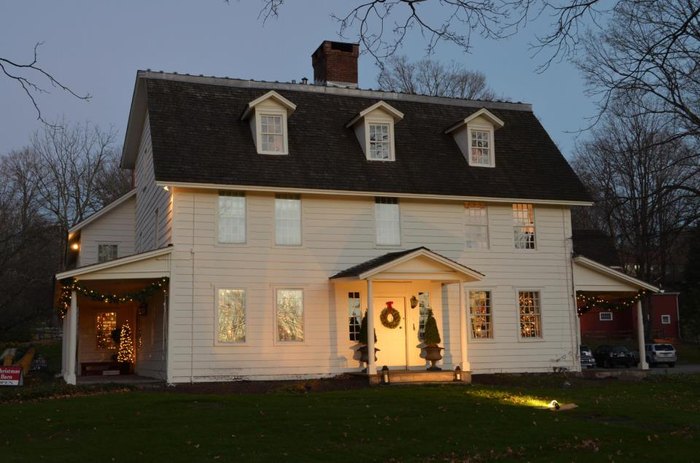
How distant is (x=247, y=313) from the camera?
19531 mm

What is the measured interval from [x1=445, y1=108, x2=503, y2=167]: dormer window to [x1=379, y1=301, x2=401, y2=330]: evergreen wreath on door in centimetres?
511

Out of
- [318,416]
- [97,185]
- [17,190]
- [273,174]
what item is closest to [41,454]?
[318,416]

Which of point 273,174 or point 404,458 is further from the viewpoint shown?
Result: point 273,174

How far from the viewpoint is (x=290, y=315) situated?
1998 cm

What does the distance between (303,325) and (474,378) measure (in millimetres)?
4834

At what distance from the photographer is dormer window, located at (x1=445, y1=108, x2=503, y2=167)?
74.7 ft

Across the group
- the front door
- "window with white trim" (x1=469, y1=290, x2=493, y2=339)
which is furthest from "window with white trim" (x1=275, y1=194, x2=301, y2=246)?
"window with white trim" (x1=469, y1=290, x2=493, y2=339)

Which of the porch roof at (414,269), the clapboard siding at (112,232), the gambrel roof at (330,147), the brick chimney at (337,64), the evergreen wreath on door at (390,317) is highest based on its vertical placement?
the brick chimney at (337,64)

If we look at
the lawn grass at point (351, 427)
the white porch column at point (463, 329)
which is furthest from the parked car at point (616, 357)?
the lawn grass at point (351, 427)

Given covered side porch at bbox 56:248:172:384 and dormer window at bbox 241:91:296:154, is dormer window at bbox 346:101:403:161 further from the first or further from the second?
covered side porch at bbox 56:248:172:384

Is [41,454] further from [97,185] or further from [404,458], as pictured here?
[97,185]

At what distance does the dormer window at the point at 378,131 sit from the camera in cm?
2172

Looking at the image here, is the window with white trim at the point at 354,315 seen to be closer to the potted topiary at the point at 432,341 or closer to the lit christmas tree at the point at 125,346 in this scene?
the potted topiary at the point at 432,341

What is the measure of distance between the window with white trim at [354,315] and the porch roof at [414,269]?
840mm
